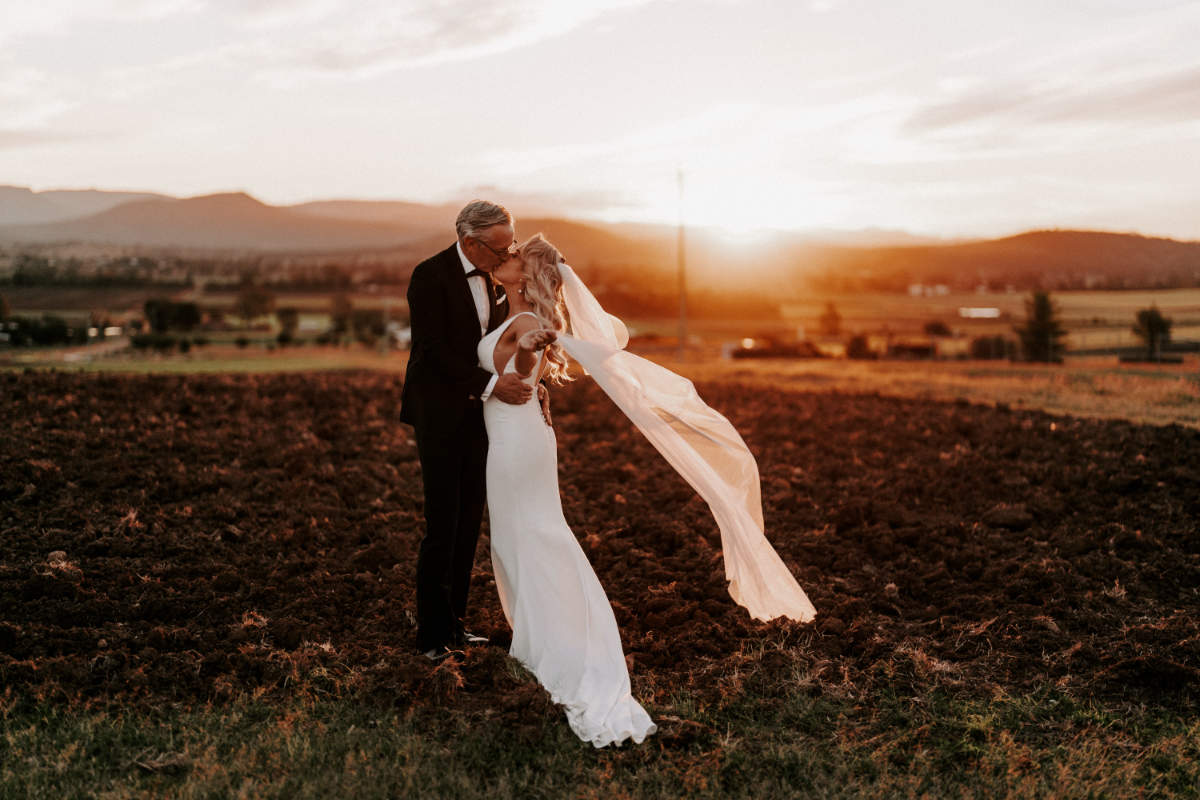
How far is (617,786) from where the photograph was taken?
4.05m

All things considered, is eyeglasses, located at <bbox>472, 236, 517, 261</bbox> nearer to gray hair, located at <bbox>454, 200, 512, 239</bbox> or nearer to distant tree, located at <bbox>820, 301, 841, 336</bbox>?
gray hair, located at <bbox>454, 200, 512, 239</bbox>

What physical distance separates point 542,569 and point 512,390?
97 cm

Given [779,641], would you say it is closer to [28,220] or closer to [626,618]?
[626,618]

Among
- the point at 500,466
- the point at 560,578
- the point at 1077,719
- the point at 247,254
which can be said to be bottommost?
the point at 1077,719

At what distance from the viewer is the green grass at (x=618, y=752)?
161 inches

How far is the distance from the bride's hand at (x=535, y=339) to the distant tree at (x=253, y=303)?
61.6m

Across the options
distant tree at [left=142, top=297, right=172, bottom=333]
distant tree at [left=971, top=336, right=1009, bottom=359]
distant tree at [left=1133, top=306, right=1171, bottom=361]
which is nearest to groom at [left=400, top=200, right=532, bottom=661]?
distant tree at [left=142, top=297, right=172, bottom=333]

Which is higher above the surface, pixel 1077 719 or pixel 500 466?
pixel 500 466

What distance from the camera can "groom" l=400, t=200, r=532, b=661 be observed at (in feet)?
16.6

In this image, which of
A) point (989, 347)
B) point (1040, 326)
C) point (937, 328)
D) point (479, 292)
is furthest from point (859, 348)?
point (479, 292)

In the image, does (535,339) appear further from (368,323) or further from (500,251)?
(368,323)

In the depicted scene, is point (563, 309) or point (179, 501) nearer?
point (563, 309)

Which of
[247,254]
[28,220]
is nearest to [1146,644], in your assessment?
[247,254]

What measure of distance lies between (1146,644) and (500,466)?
4.18 meters
